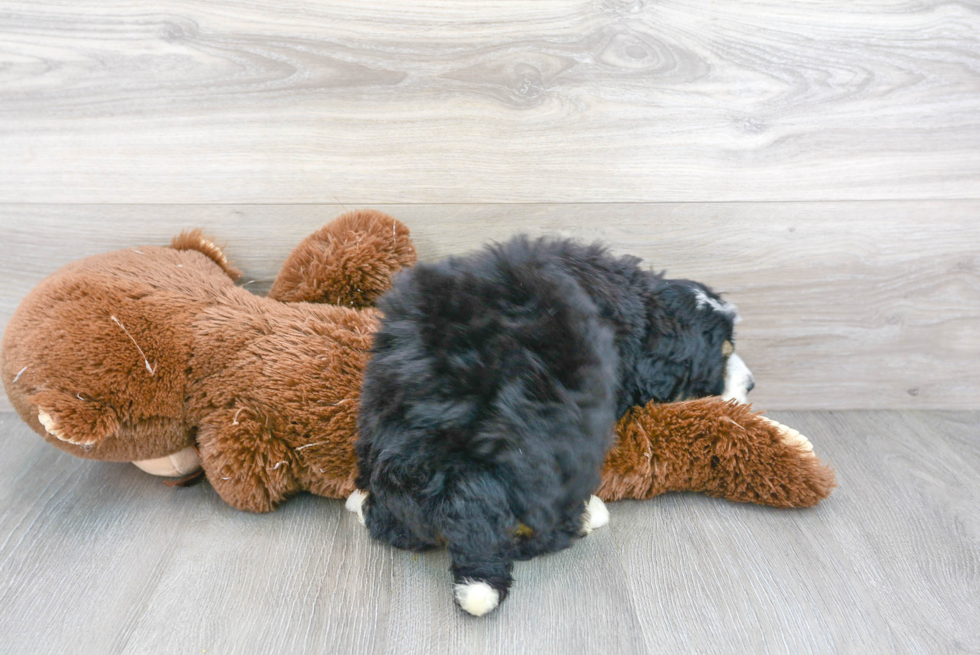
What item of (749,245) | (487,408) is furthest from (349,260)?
(749,245)

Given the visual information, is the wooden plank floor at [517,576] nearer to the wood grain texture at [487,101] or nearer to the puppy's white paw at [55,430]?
the puppy's white paw at [55,430]

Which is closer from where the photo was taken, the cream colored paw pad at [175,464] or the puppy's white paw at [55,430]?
the puppy's white paw at [55,430]

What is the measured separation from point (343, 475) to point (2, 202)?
0.66 meters

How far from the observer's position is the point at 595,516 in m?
0.75

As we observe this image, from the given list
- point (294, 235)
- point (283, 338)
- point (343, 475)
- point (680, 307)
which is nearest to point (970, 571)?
point (680, 307)

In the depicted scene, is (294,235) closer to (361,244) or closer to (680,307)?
(361,244)

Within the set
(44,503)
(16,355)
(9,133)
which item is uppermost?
(9,133)

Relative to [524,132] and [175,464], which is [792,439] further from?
[175,464]

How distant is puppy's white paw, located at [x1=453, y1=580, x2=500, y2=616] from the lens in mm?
615

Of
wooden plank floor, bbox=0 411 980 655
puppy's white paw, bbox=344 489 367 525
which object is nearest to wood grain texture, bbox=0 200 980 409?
wooden plank floor, bbox=0 411 980 655

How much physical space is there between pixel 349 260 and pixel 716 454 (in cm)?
53

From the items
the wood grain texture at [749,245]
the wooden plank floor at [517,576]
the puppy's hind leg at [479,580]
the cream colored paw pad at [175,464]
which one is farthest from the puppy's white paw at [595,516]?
the cream colored paw pad at [175,464]

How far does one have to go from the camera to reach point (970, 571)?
0.69 m

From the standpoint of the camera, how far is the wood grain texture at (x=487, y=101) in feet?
2.71
